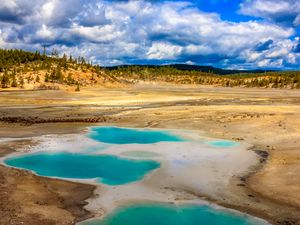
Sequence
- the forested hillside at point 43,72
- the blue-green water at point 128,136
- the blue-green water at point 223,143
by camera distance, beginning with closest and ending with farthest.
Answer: the blue-green water at point 223,143 → the blue-green water at point 128,136 → the forested hillside at point 43,72

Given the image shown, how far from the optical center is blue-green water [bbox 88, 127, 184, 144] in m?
27.0

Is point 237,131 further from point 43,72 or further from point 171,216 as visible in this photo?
point 43,72

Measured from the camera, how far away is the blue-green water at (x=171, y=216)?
12820 millimetres

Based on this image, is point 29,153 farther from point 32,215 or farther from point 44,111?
point 44,111

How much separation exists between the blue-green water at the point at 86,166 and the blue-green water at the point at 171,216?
11.2 feet

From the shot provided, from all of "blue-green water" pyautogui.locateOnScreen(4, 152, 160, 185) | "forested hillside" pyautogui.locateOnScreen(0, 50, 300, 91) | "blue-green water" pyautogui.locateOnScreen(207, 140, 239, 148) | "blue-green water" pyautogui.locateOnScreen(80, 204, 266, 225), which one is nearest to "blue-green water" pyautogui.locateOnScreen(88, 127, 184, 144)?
"blue-green water" pyautogui.locateOnScreen(207, 140, 239, 148)

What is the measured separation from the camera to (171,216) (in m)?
13.3

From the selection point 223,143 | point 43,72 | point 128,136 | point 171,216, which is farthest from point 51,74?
point 171,216

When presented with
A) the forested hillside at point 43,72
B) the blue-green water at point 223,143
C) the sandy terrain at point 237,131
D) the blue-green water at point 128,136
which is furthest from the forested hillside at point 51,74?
the blue-green water at point 223,143

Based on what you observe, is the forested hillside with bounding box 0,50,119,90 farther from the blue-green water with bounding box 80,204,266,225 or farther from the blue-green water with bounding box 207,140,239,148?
the blue-green water with bounding box 80,204,266,225

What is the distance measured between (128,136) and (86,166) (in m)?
8.94

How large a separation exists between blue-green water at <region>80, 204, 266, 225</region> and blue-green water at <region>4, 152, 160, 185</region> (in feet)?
11.2

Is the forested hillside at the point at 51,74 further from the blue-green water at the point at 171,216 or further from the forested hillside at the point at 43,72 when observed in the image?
the blue-green water at the point at 171,216

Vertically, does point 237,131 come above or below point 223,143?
above
